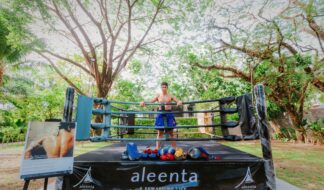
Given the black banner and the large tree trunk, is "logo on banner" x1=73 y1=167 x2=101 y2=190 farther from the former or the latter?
the large tree trunk

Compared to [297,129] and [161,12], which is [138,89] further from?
[297,129]

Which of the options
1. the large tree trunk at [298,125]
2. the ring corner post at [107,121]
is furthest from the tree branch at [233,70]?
the ring corner post at [107,121]

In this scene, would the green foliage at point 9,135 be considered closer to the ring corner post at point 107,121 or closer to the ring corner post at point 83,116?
the ring corner post at point 107,121

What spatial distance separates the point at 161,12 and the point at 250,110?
10771 millimetres

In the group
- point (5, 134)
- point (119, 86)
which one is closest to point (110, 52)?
point (119, 86)

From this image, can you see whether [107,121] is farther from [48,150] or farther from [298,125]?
[298,125]

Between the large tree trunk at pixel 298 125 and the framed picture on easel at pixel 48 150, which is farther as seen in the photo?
the large tree trunk at pixel 298 125

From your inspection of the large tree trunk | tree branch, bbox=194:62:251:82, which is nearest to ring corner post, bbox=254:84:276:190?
tree branch, bbox=194:62:251:82

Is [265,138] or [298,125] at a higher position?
[298,125]

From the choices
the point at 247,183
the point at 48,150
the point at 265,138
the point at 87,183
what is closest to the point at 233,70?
the point at 265,138

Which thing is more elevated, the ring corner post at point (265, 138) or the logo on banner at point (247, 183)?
the ring corner post at point (265, 138)

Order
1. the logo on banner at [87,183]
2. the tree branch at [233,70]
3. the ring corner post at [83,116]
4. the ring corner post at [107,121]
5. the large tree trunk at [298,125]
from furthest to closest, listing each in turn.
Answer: the tree branch at [233,70]
the large tree trunk at [298,125]
the ring corner post at [107,121]
the ring corner post at [83,116]
the logo on banner at [87,183]

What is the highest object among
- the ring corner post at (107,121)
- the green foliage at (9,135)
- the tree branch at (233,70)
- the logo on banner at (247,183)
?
the tree branch at (233,70)

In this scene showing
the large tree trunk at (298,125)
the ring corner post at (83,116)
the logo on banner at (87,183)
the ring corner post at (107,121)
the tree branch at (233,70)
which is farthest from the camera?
the tree branch at (233,70)
